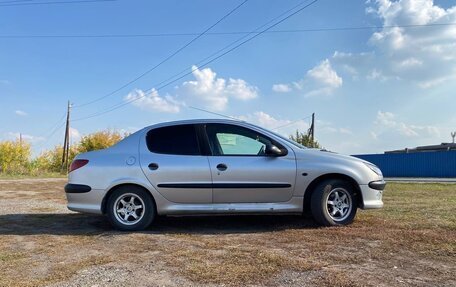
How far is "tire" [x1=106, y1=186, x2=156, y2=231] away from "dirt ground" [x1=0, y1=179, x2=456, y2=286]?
0.68 feet

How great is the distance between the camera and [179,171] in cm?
664

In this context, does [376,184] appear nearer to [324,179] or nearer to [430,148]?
[324,179]

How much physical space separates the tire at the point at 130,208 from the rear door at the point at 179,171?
0.29 metres

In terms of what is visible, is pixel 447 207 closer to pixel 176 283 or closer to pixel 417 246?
Answer: pixel 417 246

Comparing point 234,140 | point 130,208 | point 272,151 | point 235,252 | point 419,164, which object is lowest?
point 235,252

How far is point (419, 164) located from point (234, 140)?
37.0 metres

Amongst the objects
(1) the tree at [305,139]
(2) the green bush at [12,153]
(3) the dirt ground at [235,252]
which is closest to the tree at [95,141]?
(2) the green bush at [12,153]

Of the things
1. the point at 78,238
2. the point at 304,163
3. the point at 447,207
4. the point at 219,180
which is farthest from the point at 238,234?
the point at 447,207

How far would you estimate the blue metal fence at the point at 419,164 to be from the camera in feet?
122

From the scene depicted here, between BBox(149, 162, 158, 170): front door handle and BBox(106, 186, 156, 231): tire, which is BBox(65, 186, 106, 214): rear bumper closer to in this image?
BBox(106, 186, 156, 231): tire

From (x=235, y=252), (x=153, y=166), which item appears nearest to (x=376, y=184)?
(x=235, y=252)

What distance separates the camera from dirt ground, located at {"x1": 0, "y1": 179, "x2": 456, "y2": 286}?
4121mm

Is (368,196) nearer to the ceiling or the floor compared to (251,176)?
nearer to the floor

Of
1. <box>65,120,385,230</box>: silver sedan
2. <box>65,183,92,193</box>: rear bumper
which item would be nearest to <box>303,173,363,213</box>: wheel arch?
<box>65,120,385,230</box>: silver sedan
